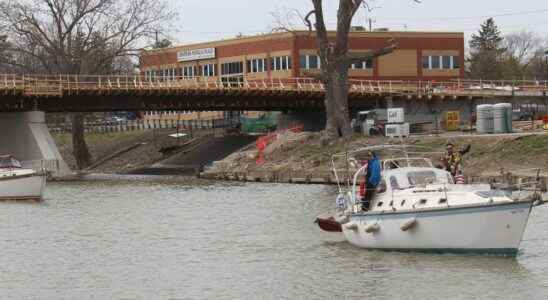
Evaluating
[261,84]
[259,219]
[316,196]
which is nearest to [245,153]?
[261,84]

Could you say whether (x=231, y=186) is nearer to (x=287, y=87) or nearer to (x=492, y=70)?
(x=287, y=87)

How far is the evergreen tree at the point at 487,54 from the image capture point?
162 metres

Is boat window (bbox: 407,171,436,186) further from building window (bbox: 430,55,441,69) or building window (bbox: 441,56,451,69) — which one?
building window (bbox: 441,56,451,69)

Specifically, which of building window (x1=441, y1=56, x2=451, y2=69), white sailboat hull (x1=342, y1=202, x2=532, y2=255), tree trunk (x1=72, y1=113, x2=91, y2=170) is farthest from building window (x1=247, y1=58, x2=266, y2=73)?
white sailboat hull (x1=342, y1=202, x2=532, y2=255)

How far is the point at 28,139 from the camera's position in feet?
304

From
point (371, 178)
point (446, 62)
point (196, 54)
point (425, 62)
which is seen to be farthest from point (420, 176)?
point (196, 54)

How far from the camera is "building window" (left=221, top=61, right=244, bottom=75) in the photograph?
13562 centimetres

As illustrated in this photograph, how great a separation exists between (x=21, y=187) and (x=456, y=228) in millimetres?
32438

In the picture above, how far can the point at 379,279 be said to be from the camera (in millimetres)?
31031

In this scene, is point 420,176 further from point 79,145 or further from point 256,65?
point 256,65

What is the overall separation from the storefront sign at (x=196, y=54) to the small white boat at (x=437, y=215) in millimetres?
105758

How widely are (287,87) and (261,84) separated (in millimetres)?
7570

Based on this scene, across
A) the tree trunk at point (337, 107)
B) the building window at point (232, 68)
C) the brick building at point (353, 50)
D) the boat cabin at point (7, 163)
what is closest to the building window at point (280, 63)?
the brick building at point (353, 50)

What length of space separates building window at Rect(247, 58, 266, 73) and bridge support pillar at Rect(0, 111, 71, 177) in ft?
138
